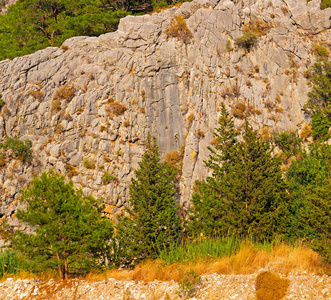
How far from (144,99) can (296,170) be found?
55.2 feet

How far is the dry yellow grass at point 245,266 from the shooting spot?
848 cm

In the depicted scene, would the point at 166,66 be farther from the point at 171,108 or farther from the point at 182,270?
the point at 182,270

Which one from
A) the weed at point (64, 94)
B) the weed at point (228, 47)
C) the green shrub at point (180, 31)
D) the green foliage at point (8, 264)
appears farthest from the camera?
the green shrub at point (180, 31)

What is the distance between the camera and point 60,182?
34.2 ft

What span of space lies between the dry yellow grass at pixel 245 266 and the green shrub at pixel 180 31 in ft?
87.9

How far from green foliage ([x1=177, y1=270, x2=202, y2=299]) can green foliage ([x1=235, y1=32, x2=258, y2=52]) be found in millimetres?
28835

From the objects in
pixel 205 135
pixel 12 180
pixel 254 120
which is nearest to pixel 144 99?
pixel 205 135

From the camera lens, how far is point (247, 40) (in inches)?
1225

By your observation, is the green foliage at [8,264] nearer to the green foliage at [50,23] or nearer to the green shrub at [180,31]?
the green shrub at [180,31]

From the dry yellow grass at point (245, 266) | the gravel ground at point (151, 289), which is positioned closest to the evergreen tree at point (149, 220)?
the dry yellow grass at point (245, 266)

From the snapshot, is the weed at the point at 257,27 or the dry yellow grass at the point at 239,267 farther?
the weed at the point at 257,27

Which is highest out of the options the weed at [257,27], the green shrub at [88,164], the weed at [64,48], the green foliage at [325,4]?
the green foliage at [325,4]

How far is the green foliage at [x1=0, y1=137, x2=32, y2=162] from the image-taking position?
2812cm

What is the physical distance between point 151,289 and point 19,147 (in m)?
24.8
